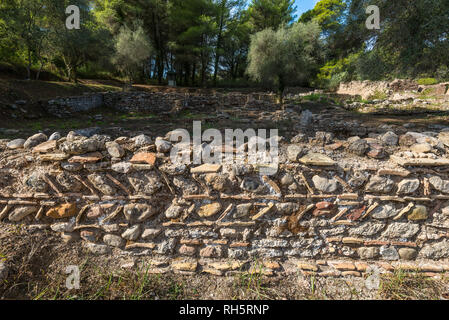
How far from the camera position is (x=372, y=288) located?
168 centimetres

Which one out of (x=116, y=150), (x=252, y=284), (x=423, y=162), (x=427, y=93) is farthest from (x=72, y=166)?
(x=427, y=93)

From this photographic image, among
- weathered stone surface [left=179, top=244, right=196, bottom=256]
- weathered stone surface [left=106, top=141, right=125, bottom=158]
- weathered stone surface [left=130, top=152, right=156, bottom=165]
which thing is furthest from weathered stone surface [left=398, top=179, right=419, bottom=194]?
weathered stone surface [left=106, top=141, right=125, bottom=158]

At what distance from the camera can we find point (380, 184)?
1.72m

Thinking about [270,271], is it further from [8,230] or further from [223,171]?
[8,230]

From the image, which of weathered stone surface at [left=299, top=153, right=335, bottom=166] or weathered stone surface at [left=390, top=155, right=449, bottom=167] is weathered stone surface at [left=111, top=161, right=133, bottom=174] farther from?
weathered stone surface at [left=390, top=155, right=449, bottom=167]

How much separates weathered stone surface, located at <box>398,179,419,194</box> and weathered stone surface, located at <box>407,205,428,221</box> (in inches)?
7.4

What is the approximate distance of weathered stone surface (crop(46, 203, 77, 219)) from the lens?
6.02ft

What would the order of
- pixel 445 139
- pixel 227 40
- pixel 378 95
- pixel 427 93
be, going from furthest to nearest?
pixel 227 40, pixel 378 95, pixel 427 93, pixel 445 139

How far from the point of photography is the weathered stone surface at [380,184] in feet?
5.63

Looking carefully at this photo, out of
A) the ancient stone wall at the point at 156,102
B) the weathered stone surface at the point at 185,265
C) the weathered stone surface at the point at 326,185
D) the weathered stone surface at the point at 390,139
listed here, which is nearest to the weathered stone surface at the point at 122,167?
the weathered stone surface at the point at 185,265

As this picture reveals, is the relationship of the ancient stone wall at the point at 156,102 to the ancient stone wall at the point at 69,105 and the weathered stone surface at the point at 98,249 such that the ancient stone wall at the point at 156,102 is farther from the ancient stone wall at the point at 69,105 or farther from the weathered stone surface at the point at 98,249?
the weathered stone surface at the point at 98,249

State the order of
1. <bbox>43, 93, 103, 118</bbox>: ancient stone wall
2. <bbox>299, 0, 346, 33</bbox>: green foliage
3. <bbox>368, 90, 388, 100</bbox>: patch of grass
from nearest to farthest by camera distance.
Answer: <bbox>43, 93, 103, 118</bbox>: ancient stone wall → <bbox>368, 90, 388, 100</bbox>: patch of grass → <bbox>299, 0, 346, 33</bbox>: green foliage

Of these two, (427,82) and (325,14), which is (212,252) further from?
Answer: (325,14)

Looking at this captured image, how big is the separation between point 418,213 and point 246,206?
63.5 inches
